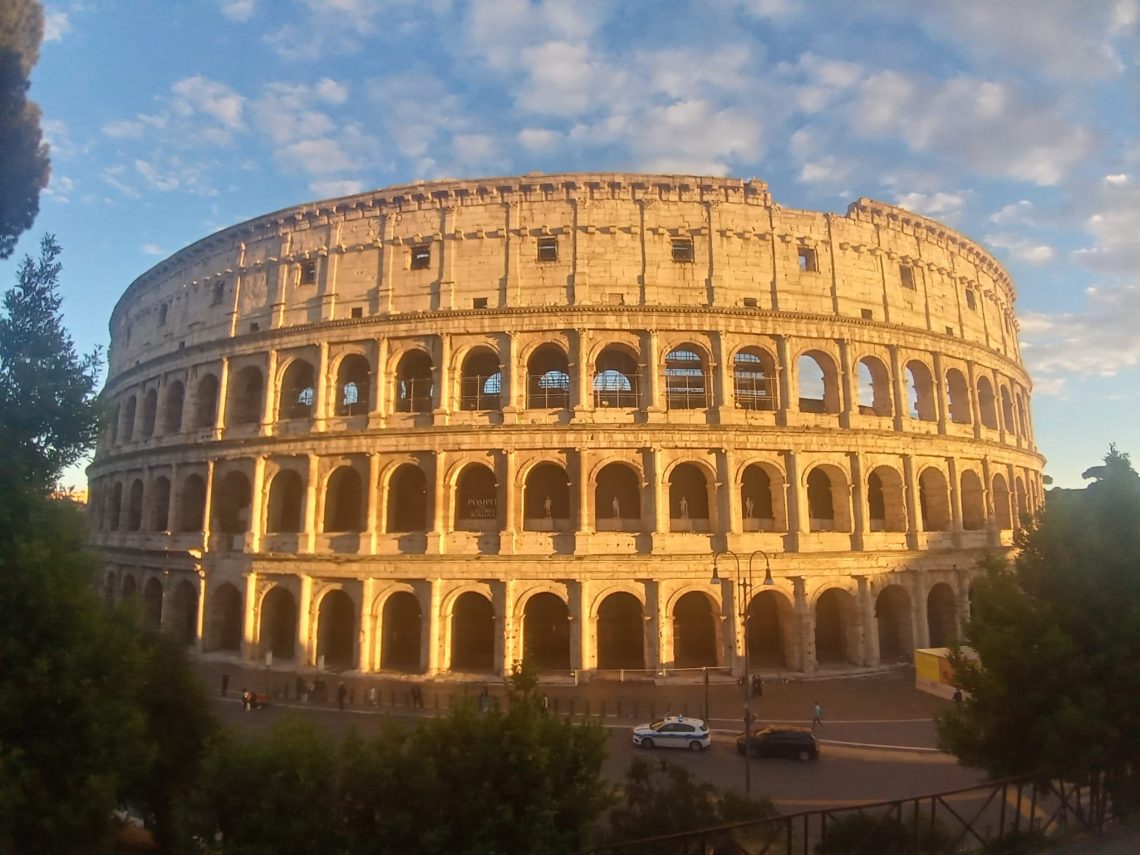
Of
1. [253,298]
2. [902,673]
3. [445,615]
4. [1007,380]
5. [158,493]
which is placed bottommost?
[902,673]

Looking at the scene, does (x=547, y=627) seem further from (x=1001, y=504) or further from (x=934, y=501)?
(x=1001, y=504)

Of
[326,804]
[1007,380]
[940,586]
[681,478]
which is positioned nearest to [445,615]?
[681,478]

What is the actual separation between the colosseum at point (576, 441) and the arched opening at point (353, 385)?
14cm

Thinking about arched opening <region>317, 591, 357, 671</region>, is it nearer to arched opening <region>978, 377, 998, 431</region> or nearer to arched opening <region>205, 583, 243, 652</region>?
arched opening <region>205, 583, 243, 652</region>

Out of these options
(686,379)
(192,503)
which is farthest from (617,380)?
(192,503)

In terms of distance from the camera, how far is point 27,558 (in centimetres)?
894

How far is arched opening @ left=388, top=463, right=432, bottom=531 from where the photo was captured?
26.9 meters

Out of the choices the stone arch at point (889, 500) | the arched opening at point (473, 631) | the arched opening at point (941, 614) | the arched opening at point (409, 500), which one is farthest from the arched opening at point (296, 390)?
the arched opening at point (941, 614)

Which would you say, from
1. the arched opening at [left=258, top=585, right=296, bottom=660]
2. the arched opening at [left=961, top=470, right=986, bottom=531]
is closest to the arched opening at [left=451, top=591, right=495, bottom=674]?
the arched opening at [left=258, top=585, right=296, bottom=660]

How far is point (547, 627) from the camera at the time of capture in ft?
84.6

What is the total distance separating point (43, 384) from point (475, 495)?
15424 millimetres

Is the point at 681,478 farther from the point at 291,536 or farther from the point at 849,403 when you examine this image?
the point at 291,536

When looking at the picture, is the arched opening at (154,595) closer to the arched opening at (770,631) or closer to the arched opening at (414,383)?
the arched opening at (414,383)

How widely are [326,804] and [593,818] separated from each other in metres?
3.49
